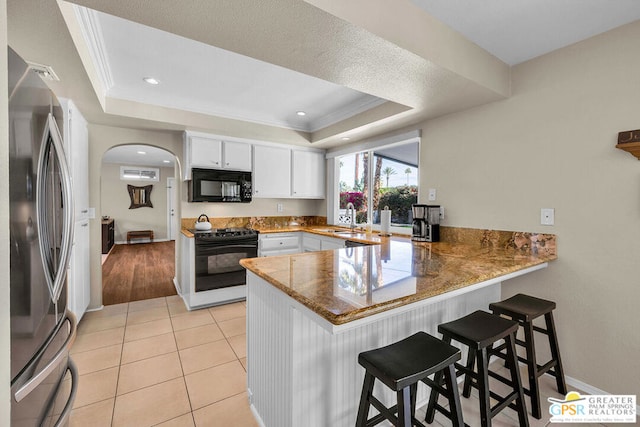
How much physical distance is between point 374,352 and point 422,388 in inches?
36.2

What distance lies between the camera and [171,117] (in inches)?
124

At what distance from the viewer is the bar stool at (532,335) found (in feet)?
5.42

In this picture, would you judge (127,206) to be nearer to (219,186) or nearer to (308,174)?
(219,186)

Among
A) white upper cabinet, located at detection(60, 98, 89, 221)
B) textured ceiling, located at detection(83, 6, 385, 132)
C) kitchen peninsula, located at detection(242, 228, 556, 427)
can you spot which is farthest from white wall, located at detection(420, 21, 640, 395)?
white upper cabinet, located at detection(60, 98, 89, 221)

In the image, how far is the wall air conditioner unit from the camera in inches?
317

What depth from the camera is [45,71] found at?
187 cm

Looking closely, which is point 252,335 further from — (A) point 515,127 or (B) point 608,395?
(A) point 515,127

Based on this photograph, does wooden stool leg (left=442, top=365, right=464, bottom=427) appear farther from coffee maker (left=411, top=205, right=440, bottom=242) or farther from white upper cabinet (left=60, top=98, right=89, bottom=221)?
white upper cabinet (left=60, top=98, right=89, bottom=221)

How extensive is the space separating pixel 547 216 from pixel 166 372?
9.92ft

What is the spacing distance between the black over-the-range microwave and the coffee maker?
2.20m

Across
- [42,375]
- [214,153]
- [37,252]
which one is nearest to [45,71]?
[37,252]

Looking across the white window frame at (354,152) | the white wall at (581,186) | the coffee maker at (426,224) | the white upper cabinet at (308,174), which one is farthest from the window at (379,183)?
the white wall at (581,186)

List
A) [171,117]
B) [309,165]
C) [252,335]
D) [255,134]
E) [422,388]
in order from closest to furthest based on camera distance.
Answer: [252,335], [422,388], [171,117], [255,134], [309,165]

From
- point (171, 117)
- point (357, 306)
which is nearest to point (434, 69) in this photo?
point (357, 306)
